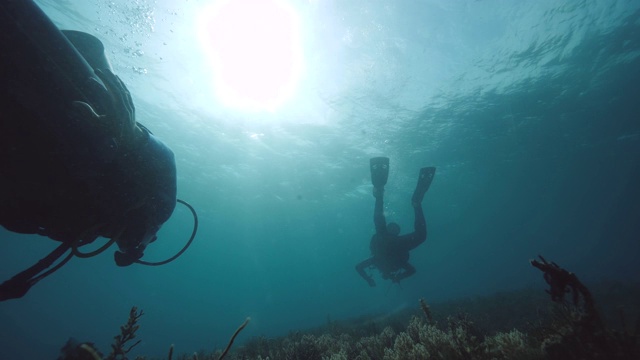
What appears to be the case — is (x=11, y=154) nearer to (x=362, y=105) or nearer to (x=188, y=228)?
(x=362, y=105)

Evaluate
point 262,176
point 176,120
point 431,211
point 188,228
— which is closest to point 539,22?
point 176,120

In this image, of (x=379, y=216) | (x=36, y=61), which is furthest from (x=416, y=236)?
(x=36, y=61)

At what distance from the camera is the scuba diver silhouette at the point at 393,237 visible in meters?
11.9

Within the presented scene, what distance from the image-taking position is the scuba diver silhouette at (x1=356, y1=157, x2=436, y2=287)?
470 inches

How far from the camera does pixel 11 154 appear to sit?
2129 mm

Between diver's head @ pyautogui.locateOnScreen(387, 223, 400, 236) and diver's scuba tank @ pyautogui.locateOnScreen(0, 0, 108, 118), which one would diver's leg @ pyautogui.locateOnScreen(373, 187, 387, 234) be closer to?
diver's head @ pyautogui.locateOnScreen(387, 223, 400, 236)

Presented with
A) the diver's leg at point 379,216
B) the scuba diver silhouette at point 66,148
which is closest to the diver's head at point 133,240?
the scuba diver silhouette at point 66,148

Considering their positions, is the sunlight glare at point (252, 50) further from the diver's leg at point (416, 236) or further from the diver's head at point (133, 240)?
the diver's head at point (133, 240)

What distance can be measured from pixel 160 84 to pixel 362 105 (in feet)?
42.0

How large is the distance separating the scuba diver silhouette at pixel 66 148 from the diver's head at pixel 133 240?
0.03 ft

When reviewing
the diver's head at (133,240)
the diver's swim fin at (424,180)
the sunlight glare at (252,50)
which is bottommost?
the diver's head at (133,240)

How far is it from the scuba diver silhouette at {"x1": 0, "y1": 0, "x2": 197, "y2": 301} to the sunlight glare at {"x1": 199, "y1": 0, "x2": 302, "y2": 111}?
10.2 m

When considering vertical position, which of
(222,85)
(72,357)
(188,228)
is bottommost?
(188,228)

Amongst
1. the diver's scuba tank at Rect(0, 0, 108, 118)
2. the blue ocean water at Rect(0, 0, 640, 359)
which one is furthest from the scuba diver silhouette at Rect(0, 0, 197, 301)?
the blue ocean water at Rect(0, 0, 640, 359)
